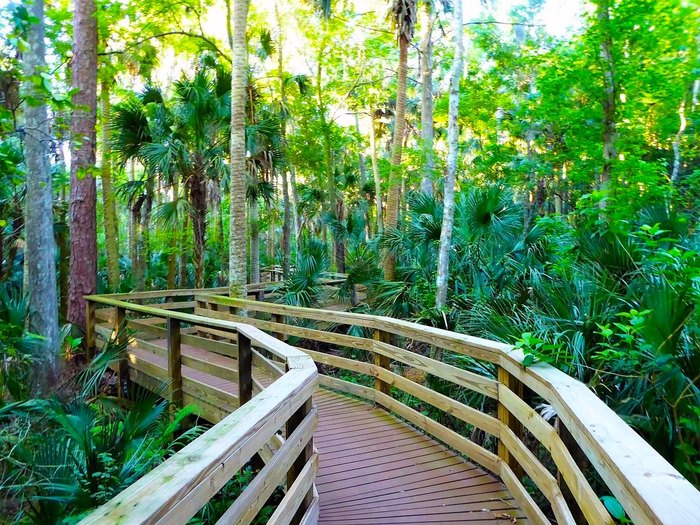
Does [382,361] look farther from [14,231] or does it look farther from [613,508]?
A: [14,231]

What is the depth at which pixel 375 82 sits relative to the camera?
2011cm

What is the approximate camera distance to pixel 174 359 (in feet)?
17.8

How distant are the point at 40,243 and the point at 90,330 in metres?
2.75

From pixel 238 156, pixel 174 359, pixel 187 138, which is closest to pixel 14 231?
pixel 187 138

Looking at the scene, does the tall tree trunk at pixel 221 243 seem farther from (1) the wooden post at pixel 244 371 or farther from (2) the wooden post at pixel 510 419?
(2) the wooden post at pixel 510 419

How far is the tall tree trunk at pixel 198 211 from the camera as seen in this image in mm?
12664

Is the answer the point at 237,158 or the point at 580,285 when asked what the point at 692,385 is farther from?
the point at 237,158

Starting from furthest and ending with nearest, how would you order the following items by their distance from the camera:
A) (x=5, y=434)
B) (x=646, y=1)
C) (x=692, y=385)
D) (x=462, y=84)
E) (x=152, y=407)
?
(x=462, y=84) → (x=646, y=1) → (x=5, y=434) → (x=152, y=407) → (x=692, y=385)

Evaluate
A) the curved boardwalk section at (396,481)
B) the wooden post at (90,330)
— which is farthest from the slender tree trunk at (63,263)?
the curved boardwalk section at (396,481)

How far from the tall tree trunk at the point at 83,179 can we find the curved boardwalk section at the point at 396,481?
6.54 metres

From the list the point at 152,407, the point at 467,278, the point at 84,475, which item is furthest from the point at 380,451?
the point at 467,278

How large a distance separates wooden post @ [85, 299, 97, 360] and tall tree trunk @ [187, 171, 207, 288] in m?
4.37

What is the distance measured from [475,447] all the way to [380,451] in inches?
33.6

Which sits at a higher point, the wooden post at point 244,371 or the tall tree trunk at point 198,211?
the tall tree trunk at point 198,211
